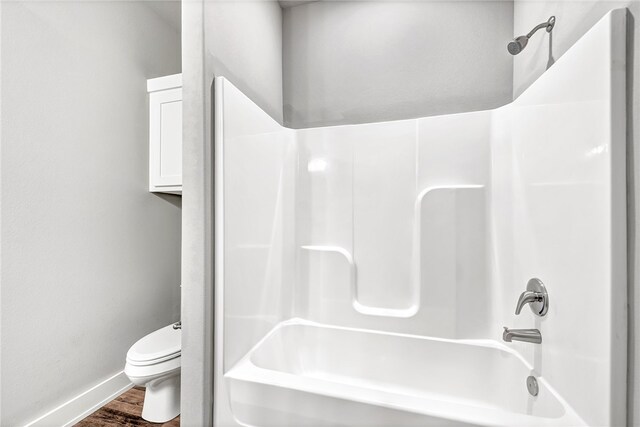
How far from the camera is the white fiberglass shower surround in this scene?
842mm

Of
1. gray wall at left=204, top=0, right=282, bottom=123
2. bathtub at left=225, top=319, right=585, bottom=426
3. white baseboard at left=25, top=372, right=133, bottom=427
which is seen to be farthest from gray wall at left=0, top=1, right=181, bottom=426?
bathtub at left=225, top=319, right=585, bottom=426

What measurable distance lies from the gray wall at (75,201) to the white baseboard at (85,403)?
4 centimetres

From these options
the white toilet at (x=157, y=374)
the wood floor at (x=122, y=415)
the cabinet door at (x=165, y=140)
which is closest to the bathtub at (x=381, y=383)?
the white toilet at (x=157, y=374)

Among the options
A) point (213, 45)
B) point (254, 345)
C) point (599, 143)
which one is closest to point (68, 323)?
point (254, 345)

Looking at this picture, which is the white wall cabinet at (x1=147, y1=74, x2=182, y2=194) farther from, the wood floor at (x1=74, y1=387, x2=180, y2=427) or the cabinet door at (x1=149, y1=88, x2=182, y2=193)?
the wood floor at (x1=74, y1=387, x2=180, y2=427)

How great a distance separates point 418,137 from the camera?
1.63 m

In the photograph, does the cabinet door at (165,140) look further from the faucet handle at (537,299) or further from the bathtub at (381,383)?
the faucet handle at (537,299)

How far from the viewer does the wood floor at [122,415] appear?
5.85ft

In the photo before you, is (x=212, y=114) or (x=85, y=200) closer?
(x=212, y=114)

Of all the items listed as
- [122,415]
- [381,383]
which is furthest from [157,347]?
[381,383]

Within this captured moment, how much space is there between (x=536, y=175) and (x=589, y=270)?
0.47 m

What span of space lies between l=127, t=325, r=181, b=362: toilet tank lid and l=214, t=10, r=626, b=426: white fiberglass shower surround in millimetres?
742

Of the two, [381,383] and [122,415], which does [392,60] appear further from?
[122,415]

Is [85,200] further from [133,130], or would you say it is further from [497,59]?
[497,59]
